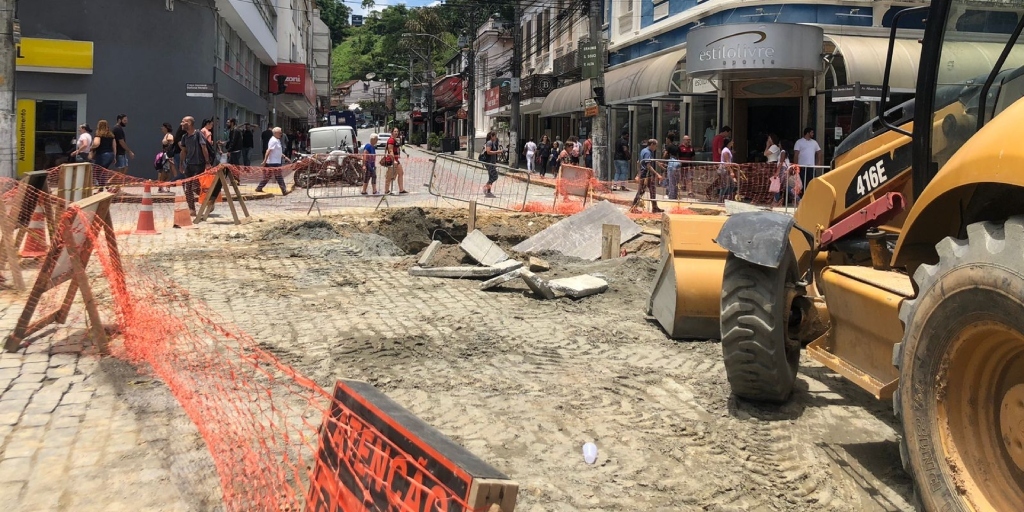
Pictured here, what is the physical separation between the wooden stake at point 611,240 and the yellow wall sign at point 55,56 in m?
17.7

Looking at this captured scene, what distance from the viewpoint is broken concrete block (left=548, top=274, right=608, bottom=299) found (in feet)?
28.0

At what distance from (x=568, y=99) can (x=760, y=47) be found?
15.8 metres

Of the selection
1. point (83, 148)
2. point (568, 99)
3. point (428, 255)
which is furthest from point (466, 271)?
point (568, 99)

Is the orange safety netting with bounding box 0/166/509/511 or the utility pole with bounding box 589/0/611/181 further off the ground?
the utility pole with bounding box 589/0/611/181

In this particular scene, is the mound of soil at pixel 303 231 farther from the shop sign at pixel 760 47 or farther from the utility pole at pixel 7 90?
the shop sign at pixel 760 47

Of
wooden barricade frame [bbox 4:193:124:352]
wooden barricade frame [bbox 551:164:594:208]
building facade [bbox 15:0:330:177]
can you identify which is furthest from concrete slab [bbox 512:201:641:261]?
building facade [bbox 15:0:330:177]

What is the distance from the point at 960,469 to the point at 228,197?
542 inches

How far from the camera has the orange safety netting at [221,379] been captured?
270cm

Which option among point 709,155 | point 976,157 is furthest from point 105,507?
point 709,155

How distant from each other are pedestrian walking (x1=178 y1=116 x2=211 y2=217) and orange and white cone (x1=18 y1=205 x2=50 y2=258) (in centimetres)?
619

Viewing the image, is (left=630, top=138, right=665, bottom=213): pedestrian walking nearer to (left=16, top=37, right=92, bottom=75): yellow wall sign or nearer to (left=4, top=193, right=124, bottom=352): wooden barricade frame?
(left=4, top=193, right=124, bottom=352): wooden barricade frame

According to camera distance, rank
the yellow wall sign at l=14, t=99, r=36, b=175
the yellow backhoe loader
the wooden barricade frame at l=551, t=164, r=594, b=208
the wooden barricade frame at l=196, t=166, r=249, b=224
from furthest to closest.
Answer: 1. the yellow wall sign at l=14, t=99, r=36, b=175
2. the wooden barricade frame at l=551, t=164, r=594, b=208
3. the wooden barricade frame at l=196, t=166, r=249, b=224
4. the yellow backhoe loader

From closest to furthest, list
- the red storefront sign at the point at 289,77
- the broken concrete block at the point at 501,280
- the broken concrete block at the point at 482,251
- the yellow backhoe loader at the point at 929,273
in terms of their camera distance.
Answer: the yellow backhoe loader at the point at 929,273 < the broken concrete block at the point at 501,280 < the broken concrete block at the point at 482,251 < the red storefront sign at the point at 289,77

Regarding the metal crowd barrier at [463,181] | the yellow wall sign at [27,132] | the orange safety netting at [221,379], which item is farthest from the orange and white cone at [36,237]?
the yellow wall sign at [27,132]
